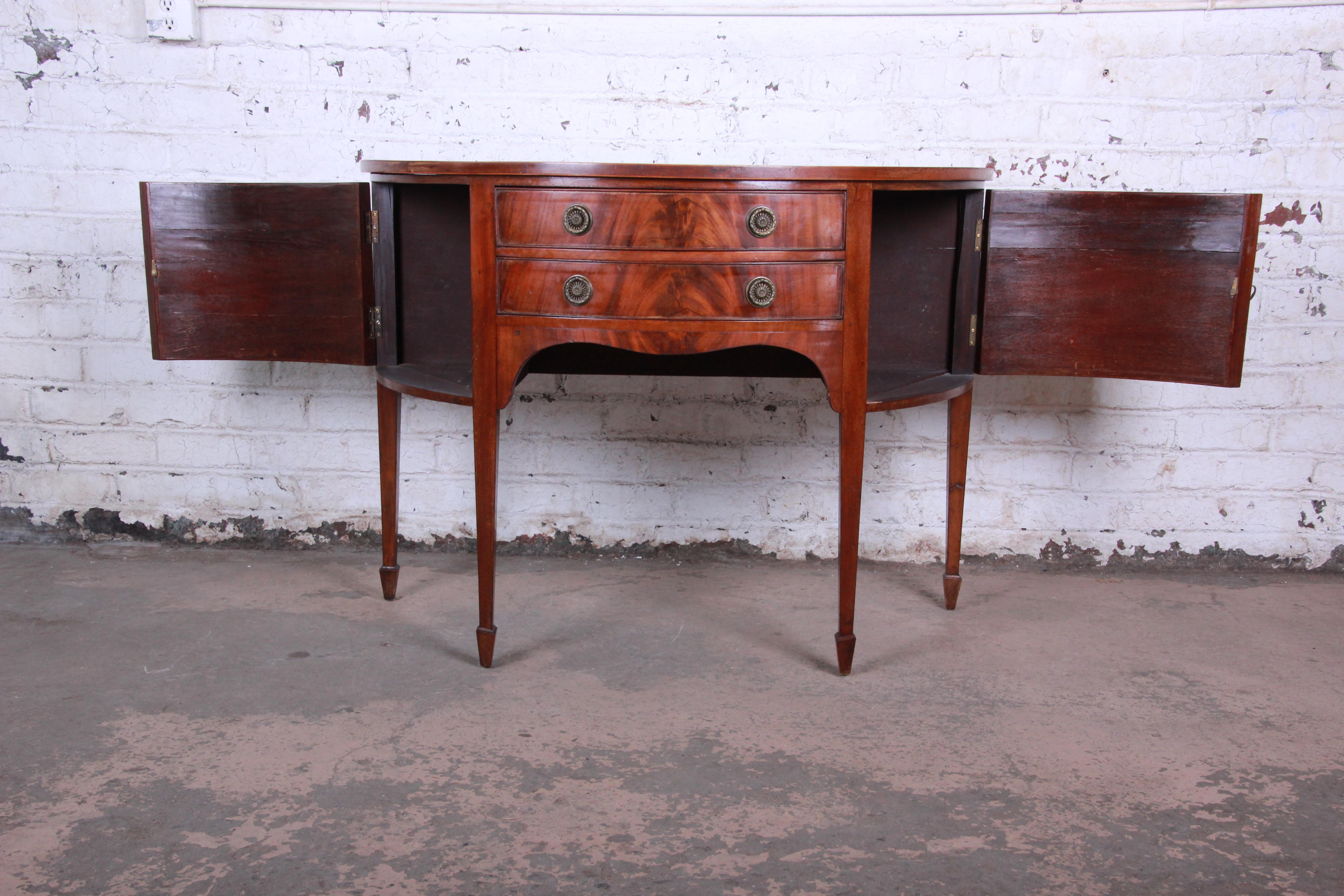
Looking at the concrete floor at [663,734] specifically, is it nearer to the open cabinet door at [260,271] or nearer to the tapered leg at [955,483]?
the tapered leg at [955,483]

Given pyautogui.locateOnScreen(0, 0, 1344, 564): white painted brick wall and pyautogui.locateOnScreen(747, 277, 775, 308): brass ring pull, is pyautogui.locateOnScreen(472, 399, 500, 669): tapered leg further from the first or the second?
pyautogui.locateOnScreen(0, 0, 1344, 564): white painted brick wall

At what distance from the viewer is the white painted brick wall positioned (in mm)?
2492

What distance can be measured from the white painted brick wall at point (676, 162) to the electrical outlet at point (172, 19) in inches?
1.4

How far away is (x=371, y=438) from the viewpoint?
276 cm

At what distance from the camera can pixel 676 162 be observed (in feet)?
8.50

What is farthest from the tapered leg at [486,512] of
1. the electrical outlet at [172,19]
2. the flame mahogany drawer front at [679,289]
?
the electrical outlet at [172,19]

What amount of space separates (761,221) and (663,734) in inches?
34.4

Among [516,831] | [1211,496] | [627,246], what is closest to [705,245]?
[627,246]

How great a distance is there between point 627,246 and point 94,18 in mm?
1620

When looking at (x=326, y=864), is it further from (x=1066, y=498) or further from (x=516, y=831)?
(x=1066, y=498)

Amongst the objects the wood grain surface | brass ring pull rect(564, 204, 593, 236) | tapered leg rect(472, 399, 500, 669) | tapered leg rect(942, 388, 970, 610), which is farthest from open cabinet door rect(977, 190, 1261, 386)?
tapered leg rect(472, 399, 500, 669)

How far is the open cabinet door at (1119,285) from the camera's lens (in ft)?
→ 6.71

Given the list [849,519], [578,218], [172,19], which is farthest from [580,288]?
[172,19]

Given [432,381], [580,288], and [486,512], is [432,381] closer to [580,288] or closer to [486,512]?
[486,512]
